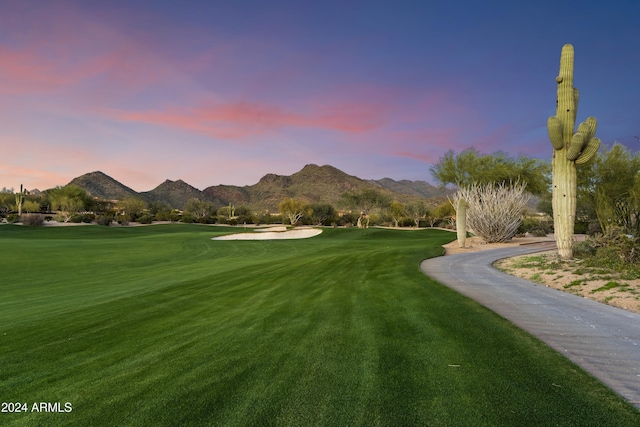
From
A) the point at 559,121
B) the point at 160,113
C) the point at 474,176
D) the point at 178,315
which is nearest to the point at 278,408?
the point at 178,315

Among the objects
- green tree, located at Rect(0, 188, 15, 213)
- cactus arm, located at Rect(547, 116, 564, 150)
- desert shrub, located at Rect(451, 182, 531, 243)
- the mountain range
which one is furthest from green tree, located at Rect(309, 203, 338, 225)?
green tree, located at Rect(0, 188, 15, 213)

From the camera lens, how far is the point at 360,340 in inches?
201

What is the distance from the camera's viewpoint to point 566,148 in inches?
569

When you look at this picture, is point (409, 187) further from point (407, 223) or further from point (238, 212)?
point (407, 223)

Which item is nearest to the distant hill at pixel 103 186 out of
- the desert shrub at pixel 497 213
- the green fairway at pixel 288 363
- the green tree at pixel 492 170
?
the green tree at pixel 492 170

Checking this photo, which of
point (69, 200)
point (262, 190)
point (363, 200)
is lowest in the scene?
point (69, 200)

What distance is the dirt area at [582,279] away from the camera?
824 cm

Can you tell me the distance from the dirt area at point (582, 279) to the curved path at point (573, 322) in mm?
495

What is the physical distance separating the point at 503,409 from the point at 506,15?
23.2 metres

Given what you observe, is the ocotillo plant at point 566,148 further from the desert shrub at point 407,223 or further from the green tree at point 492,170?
the desert shrub at point 407,223

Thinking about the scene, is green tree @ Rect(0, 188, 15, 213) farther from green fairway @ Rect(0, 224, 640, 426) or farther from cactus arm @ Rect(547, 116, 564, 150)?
cactus arm @ Rect(547, 116, 564, 150)

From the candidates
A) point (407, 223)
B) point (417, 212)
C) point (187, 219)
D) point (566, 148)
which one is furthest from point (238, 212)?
point (566, 148)

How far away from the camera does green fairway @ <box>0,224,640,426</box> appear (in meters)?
3.11

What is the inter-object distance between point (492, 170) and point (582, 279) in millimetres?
26983
